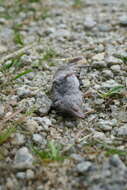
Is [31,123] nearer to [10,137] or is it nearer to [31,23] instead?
[10,137]

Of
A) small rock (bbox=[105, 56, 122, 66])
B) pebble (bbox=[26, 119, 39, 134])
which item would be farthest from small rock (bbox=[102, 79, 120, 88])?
pebble (bbox=[26, 119, 39, 134])

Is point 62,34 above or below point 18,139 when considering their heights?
above

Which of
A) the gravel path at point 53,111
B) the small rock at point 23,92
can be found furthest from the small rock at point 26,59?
the small rock at point 23,92

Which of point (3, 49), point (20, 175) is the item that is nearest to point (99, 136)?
point (20, 175)

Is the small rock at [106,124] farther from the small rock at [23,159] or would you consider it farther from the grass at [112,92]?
the small rock at [23,159]

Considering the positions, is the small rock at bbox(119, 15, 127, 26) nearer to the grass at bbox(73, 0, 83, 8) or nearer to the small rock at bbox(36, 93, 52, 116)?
the grass at bbox(73, 0, 83, 8)

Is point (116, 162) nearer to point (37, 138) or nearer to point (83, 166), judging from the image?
point (83, 166)

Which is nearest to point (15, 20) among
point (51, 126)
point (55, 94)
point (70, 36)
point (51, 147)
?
point (70, 36)

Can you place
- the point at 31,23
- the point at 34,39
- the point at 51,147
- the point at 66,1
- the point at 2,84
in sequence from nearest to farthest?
1. the point at 51,147
2. the point at 2,84
3. the point at 34,39
4. the point at 31,23
5. the point at 66,1
